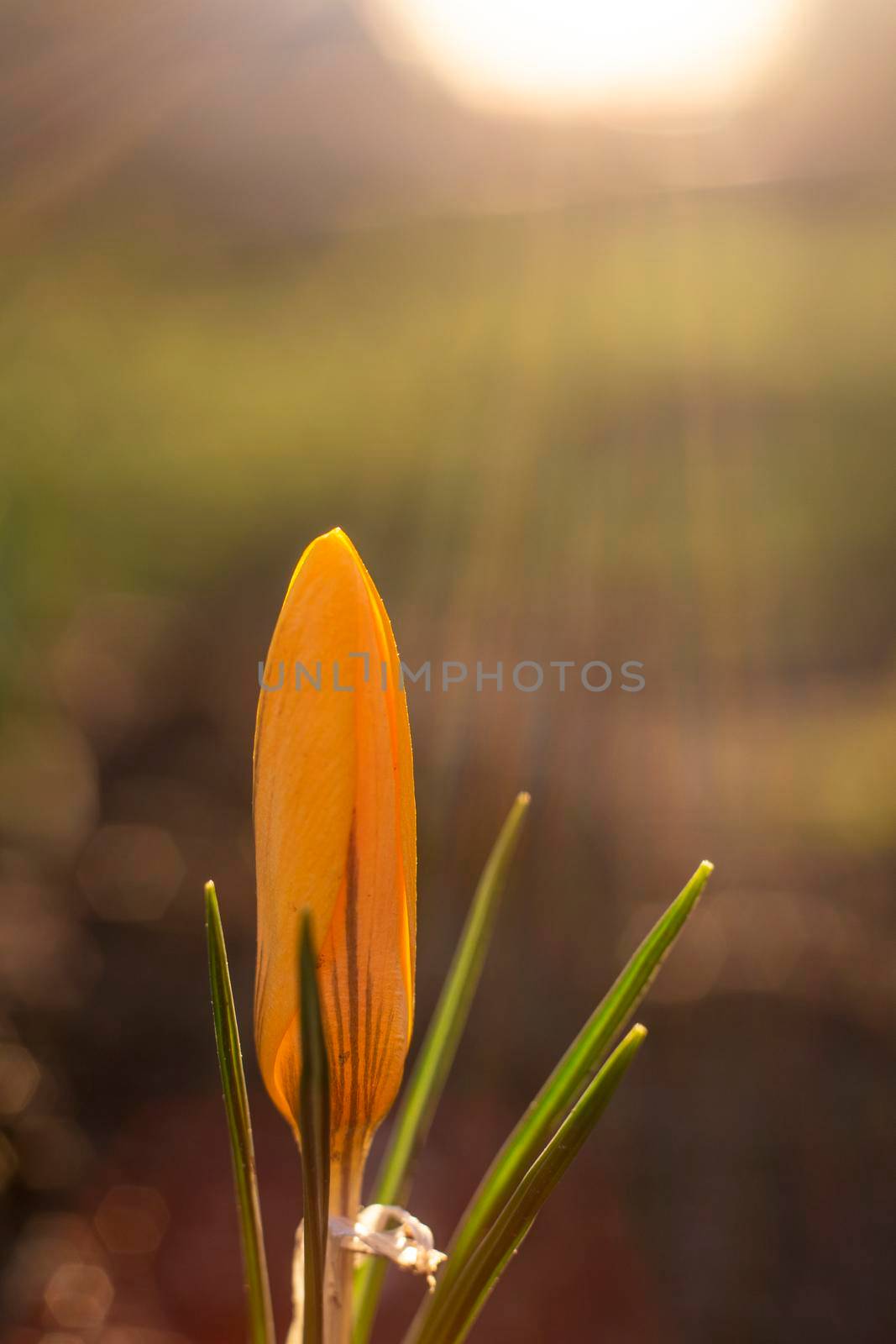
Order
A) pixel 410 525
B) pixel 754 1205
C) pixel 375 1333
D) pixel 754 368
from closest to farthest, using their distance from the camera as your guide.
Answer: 1. pixel 375 1333
2. pixel 754 1205
3. pixel 410 525
4. pixel 754 368

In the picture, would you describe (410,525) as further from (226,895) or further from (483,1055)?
(483,1055)

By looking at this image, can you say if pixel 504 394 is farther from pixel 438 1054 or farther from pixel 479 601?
pixel 438 1054

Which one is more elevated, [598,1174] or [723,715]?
[723,715]

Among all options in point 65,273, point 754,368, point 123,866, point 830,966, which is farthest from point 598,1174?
point 65,273

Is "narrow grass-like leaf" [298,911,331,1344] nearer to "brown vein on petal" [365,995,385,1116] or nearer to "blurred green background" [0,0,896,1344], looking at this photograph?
"brown vein on petal" [365,995,385,1116]

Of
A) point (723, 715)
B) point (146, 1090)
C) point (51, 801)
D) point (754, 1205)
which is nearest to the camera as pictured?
point (754, 1205)

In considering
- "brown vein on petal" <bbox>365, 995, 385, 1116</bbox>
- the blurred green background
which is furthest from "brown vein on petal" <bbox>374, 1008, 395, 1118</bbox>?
the blurred green background

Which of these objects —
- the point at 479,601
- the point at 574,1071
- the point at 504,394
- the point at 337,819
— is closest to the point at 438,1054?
the point at 574,1071

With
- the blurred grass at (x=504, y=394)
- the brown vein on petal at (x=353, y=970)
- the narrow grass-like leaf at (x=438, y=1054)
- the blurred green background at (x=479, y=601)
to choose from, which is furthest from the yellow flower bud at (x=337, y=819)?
the blurred grass at (x=504, y=394)
